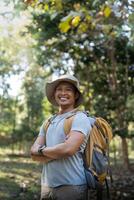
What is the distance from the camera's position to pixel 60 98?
3.55 meters

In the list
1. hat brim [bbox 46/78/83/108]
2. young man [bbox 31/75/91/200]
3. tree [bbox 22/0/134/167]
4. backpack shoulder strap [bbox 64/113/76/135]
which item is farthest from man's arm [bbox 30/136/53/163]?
tree [bbox 22/0/134/167]

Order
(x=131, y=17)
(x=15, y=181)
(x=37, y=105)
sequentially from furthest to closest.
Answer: (x=37, y=105)
(x=15, y=181)
(x=131, y=17)

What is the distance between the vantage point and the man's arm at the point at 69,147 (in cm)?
326

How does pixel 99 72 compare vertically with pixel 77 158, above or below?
above

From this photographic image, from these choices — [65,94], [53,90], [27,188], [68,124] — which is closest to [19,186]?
[27,188]

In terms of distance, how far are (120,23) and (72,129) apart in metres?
6.21

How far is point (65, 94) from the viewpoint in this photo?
355cm

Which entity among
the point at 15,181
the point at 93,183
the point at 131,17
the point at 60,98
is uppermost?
→ the point at 131,17

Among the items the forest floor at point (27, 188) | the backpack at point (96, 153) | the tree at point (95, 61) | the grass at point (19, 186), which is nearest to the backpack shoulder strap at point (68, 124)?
the backpack at point (96, 153)

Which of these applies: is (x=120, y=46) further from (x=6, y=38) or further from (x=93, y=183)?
(x=6, y=38)

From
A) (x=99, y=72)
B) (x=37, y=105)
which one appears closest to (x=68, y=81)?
(x=99, y=72)

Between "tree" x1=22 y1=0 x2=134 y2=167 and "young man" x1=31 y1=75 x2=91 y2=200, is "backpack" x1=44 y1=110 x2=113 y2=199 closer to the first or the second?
"young man" x1=31 y1=75 x2=91 y2=200

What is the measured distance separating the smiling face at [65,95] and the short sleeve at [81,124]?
7.0 inches

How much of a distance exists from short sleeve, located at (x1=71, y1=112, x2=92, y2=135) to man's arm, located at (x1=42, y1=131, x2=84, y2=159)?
0.11 ft
